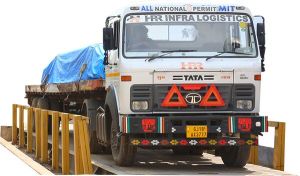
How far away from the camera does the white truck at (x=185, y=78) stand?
14.0 metres

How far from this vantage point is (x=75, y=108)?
2256 centimetres

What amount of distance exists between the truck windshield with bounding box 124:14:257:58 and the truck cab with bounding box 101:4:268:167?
0.06 feet

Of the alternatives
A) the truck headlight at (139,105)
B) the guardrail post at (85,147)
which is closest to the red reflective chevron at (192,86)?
the truck headlight at (139,105)

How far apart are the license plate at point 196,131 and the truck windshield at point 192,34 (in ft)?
4.35

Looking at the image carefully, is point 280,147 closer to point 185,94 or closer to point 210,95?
point 210,95

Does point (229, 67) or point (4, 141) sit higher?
point (229, 67)

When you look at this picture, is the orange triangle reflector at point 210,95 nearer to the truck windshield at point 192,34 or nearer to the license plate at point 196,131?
the license plate at point 196,131

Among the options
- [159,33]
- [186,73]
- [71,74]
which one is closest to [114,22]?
[159,33]

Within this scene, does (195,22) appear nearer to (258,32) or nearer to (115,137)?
(258,32)

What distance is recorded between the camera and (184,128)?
1398cm

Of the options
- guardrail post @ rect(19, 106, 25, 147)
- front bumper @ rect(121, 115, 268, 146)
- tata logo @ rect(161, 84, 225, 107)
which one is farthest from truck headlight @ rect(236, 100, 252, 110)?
guardrail post @ rect(19, 106, 25, 147)

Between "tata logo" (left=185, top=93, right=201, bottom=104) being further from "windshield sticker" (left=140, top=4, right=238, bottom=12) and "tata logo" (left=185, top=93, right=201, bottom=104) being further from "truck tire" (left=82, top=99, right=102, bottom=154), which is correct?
"truck tire" (left=82, top=99, right=102, bottom=154)

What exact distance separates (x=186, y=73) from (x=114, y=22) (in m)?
1.84

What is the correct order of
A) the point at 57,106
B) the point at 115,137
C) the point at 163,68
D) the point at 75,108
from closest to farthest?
the point at 163,68 < the point at 115,137 < the point at 75,108 < the point at 57,106
